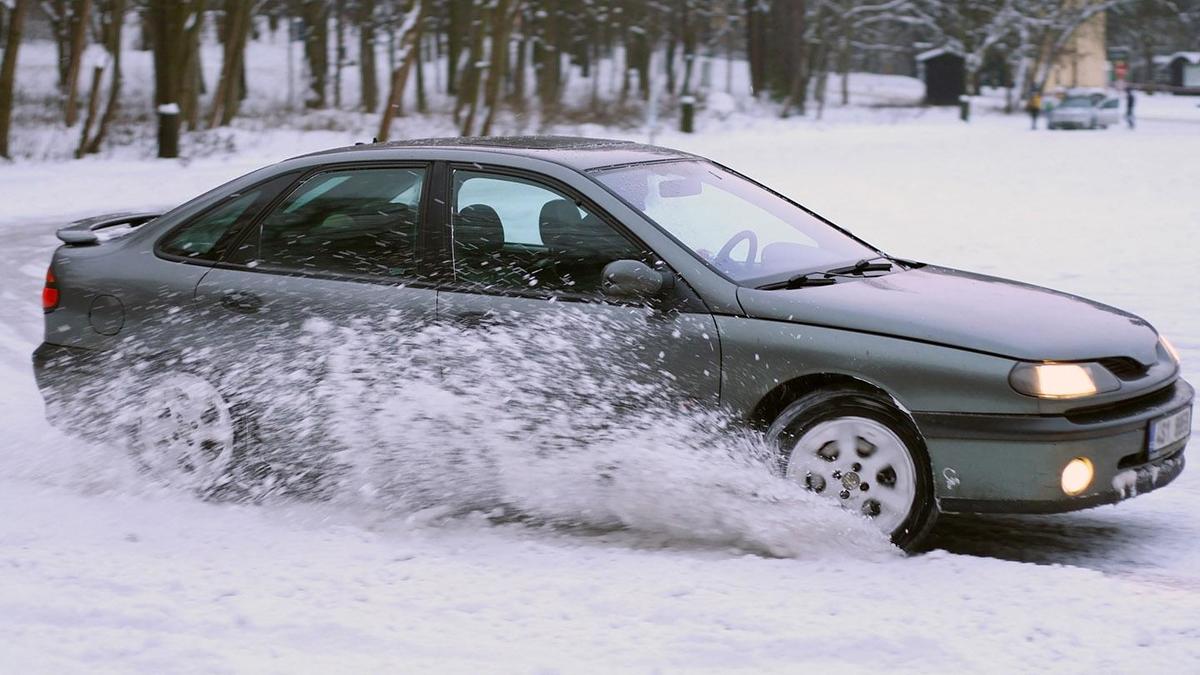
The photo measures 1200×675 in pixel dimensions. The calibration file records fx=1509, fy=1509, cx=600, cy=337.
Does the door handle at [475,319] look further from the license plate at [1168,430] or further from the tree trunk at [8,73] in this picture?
the tree trunk at [8,73]

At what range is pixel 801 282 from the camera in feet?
18.2

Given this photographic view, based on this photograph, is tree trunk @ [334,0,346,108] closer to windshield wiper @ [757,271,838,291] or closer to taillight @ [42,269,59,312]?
taillight @ [42,269,59,312]

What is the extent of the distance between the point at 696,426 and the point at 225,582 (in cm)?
167

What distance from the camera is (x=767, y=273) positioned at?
562 centimetres

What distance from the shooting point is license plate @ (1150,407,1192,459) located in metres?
5.14

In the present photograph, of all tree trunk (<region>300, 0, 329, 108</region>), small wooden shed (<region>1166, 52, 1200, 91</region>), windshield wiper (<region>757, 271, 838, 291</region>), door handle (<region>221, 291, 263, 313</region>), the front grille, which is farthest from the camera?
small wooden shed (<region>1166, 52, 1200, 91</region>)

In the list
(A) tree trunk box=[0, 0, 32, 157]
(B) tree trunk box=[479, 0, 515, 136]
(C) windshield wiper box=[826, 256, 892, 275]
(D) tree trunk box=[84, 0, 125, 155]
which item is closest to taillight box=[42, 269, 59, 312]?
(C) windshield wiper box=[826, 256, 892, 275]

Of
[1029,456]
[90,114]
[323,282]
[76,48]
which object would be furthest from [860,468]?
[76,48]

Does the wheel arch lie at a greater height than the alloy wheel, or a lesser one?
greater

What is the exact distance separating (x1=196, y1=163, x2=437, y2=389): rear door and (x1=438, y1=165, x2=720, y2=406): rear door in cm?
19

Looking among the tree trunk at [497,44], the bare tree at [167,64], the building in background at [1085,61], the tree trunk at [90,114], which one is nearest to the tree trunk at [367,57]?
Result: the tree trunk at [497,44]

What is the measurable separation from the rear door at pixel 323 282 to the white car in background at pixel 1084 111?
1913 inches

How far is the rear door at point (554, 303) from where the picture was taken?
529 centimetres

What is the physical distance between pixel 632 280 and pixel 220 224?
2022 millimetres
